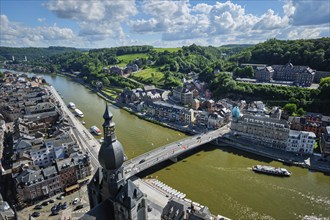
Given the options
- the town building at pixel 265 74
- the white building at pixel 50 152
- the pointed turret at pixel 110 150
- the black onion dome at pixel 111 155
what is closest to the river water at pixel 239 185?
the white building at pixel 50 152

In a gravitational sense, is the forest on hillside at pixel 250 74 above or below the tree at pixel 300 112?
above

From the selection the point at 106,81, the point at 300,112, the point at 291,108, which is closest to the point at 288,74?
the point at 291,108

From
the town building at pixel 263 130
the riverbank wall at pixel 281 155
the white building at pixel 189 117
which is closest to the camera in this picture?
the riverbank wall at pixel 281 155

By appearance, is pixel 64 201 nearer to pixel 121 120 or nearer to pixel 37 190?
pixel 37 190

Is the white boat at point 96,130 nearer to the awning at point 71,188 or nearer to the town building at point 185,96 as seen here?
the awning at point 71,188

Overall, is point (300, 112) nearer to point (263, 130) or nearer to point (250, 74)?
point (263, 130)

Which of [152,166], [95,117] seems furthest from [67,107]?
[152,166]
